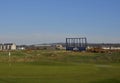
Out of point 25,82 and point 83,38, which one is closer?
point 25,82

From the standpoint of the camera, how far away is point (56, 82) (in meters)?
26.1

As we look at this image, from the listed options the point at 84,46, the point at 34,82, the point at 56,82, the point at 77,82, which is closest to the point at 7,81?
the point at 34,82

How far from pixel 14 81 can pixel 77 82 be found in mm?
4783

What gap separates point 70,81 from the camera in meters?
26.9

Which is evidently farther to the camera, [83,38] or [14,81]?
[83,38]

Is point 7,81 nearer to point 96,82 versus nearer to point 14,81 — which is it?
point 14,81

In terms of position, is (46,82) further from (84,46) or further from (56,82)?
(84,46)

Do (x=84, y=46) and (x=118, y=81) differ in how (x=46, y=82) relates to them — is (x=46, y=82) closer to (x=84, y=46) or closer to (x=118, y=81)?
(x=118, y=81)

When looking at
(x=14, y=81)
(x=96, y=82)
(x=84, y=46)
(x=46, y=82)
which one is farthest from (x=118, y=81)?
(x=84, y=46)

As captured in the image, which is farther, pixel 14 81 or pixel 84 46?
pixel 84 46

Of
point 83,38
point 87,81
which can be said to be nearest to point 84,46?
point 83,38

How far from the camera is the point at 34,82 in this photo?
25875 millimetres

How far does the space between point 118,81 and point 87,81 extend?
2.41m

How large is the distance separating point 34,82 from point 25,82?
67cm
